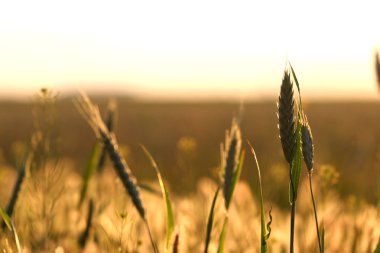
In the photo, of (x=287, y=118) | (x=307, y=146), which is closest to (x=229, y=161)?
(x=307, y=146)

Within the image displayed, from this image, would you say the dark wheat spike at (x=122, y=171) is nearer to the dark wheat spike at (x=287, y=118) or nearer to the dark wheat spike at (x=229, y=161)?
the dark wheat spike at (x=229, y=161)

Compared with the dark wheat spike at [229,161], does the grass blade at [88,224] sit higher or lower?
lower

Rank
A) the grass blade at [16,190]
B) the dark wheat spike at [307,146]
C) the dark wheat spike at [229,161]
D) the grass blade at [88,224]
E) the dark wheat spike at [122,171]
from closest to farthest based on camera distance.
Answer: the dark wheat spike at [307,146]
the dark wheat spike at [122,171]
the dark wheat spike at [229,161]
the grass blade at [16,190]
the grass blade at [88,224]

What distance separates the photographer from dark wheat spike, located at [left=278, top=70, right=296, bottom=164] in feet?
4.84

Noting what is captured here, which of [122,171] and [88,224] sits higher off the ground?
[122,171]

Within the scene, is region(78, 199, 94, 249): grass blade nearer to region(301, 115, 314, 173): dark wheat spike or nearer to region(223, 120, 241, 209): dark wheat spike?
region(223, 120, 241, 209): dark wheat spike

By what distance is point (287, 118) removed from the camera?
147 cm

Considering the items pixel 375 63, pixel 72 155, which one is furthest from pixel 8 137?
pixel 375 63

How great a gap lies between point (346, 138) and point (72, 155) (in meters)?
7.27

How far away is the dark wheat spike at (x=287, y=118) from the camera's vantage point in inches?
58.1

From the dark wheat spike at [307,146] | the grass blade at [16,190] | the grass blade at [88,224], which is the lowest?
the grass blade at [88,224]

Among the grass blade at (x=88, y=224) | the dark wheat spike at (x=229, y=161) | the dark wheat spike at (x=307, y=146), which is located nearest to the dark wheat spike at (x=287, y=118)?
the dark wheat spike at (x=307, y=146)

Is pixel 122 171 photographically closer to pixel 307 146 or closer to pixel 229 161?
pixel 229 161

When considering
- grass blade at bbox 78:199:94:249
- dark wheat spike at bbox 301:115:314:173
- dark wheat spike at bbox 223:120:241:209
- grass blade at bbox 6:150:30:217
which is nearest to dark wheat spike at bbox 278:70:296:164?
dark wheat spike at bbox 301:115:314:173
